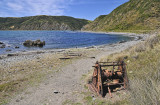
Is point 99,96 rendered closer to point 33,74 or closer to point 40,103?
point 40,103

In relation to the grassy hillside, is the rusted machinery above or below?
below

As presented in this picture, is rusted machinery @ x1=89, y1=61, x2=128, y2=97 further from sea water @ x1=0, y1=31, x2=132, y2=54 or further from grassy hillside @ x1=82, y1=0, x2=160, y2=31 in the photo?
grassy hillside @ x1=82, y1=0, x2=160, y2=31

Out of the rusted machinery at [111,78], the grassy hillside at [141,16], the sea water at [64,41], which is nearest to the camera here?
the rusted machinery at [111,78]

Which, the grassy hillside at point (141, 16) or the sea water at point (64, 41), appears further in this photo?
the grassy hillside at point (141, 16)

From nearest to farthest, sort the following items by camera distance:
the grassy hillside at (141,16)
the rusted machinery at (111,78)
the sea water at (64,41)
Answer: the rusted machinery at (111,78)
the sea water at (64,41)
the grassy hillside at (141,16)

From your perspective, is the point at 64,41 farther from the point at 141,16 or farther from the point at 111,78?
the point at 141,16

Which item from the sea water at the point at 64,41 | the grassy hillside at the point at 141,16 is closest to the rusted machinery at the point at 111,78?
the sea water at the point at 64,41

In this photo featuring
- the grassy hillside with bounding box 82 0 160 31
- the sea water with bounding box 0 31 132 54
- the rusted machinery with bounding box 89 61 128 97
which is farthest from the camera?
the grassy hillside with bounding box 82 0 160 31

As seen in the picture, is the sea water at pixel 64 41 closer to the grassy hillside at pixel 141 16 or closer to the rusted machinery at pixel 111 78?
the rusted machinery at pixel 111 78

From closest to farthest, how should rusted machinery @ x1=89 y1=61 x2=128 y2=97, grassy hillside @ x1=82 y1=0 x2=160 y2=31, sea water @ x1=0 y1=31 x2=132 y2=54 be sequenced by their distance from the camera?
rusted machinery @ x1=89 y1=61 x2=128 y2=97, sea water @ x1=0 y1=31 x2=132 y2=54, grassy hillside @ x1=82 y1=0 x2=160 y2=31

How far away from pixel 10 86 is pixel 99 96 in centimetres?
632

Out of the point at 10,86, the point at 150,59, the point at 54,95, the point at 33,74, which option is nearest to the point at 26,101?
the point at 54,95

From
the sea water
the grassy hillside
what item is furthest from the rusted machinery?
the grassy hillside

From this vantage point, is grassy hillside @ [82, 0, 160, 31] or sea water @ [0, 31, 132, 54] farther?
grassy hillside @ [82, 0, 160, 31]
